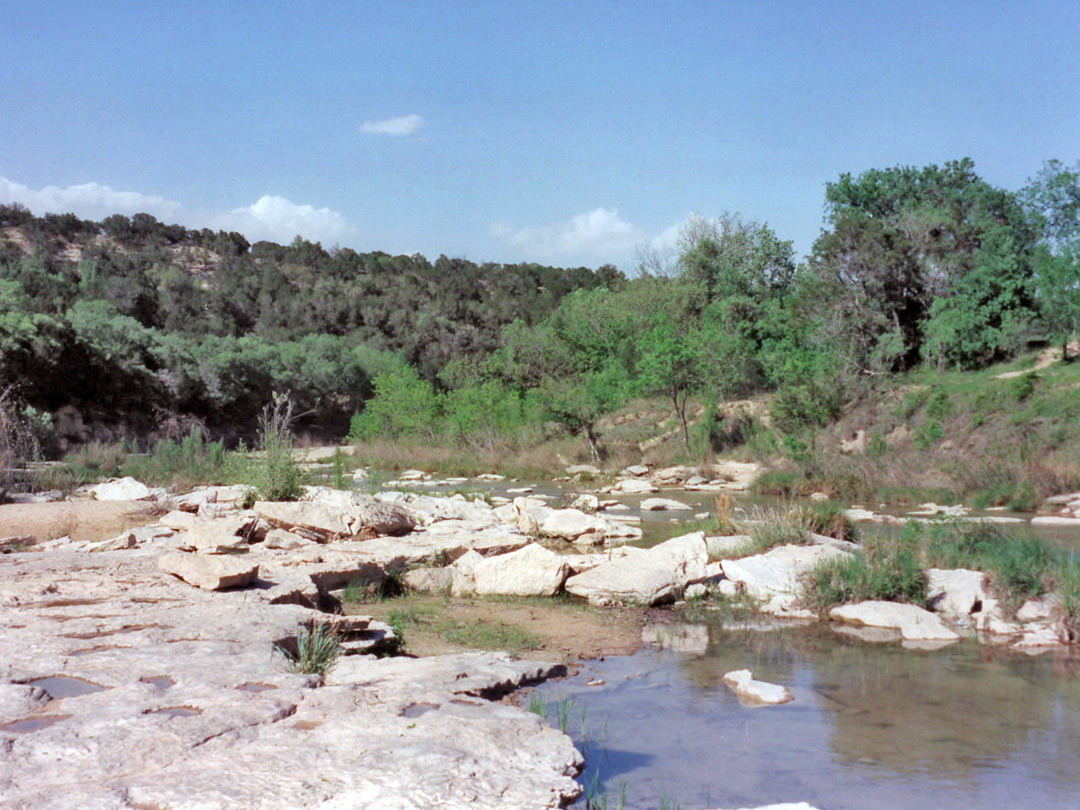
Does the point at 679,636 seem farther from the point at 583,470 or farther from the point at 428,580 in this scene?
the point at 583,470

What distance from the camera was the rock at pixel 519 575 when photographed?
411 inches

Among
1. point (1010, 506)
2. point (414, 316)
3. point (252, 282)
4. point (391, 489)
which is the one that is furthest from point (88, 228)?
point (1010, 506)

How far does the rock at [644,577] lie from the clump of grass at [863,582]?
4.32ft

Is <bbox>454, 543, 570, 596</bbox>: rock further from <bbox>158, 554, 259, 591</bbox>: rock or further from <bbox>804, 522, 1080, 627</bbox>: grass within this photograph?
<bbox>158, 554, 259, 591</bbox>: rock

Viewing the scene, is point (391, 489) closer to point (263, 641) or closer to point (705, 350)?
point (263, 641)

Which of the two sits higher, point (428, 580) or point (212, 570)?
point (212, 570)

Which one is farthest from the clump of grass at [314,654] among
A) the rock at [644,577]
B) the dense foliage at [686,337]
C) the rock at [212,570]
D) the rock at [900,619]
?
the dense foliage at [686,337]

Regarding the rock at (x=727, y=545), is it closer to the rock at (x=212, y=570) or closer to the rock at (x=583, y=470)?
the rock at (x=212, y=570)

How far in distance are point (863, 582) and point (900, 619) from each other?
69 cm

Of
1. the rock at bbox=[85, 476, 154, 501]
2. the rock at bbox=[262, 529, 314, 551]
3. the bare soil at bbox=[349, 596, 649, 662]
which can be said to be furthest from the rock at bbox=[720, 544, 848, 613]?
the rock at bbox=[85, 476, 154, 501]

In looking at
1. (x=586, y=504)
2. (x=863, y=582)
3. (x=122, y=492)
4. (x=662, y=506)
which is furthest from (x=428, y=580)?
(x=662, y=506)

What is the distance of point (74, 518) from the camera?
12477 millimetres

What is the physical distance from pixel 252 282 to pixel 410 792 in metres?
65.3

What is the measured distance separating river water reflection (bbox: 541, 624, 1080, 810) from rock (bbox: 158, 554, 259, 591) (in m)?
3.10
